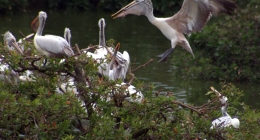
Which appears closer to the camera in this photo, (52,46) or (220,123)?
(220,123)

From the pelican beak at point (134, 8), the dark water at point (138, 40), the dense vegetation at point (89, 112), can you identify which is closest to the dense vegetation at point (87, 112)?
the dense vegetation at point (89, 112)

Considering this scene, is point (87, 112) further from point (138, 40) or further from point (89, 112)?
point (138, 40)

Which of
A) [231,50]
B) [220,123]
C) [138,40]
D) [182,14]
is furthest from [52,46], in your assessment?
[138,40]

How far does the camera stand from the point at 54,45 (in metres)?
5.52

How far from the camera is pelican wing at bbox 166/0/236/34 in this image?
7.04m

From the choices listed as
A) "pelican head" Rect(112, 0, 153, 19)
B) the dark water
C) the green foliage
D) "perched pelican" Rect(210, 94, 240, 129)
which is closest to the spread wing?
"perched pelican" Rect(210, 94, 240, 129)

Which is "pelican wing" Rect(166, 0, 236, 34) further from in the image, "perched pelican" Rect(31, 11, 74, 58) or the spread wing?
"perched pelican" Rect(31, 11, 74, 58)

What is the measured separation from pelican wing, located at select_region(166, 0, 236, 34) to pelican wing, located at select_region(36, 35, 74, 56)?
2.07 metres

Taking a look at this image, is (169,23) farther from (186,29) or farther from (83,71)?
(83,71)

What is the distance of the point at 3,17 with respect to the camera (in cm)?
1766

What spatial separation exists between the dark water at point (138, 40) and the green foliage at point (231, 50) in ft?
0.57

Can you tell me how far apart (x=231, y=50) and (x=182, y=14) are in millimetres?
3398

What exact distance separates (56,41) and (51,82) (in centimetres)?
135

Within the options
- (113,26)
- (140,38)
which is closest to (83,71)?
(140,38)
